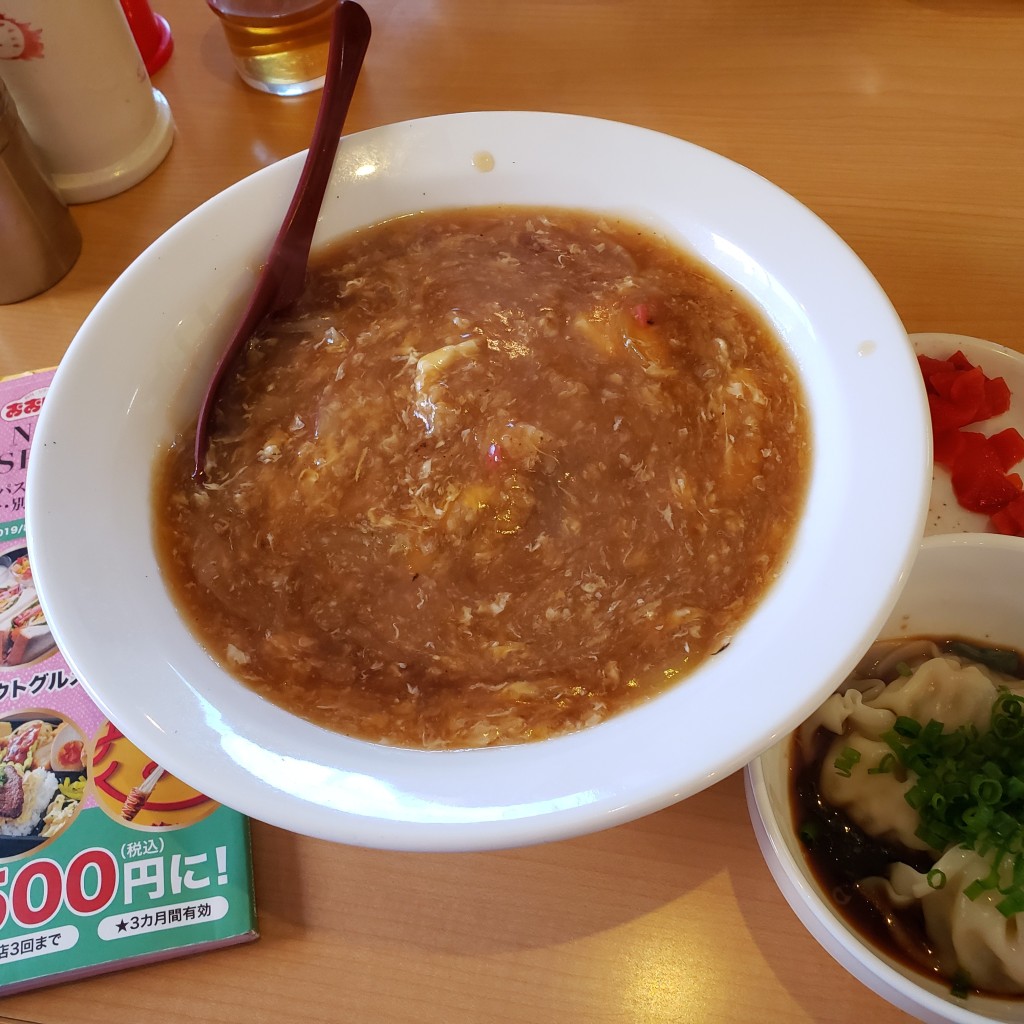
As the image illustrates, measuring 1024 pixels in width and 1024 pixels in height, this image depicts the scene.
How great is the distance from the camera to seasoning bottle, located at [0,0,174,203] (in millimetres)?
1251

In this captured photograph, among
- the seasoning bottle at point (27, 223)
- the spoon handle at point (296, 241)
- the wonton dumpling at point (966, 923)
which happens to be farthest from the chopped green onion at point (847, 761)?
the seasoning bottle at point (27, 223)

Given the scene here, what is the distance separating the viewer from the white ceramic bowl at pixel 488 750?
0.72 m

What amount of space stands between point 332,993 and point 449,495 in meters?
0.53

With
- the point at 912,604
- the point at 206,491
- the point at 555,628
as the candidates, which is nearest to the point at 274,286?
the point at 206,491

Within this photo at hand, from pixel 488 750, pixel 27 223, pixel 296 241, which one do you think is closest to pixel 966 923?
pixel 488 750

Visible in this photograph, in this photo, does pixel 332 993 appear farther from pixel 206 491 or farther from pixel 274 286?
pixel 274 286

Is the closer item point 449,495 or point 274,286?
point 449,495

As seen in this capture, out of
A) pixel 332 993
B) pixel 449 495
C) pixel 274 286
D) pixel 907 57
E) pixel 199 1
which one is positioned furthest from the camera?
pixel 199 1

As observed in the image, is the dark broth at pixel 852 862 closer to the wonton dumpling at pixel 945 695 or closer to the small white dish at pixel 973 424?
the wonton dumpling at pixel 945 695

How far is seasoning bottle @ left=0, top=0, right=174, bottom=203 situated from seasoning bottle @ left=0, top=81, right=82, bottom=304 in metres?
0.06

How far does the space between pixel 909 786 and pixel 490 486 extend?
1.85ft

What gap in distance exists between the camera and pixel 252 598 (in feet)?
3.00

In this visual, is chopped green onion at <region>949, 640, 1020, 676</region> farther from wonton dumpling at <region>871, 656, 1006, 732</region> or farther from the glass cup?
the glass cup

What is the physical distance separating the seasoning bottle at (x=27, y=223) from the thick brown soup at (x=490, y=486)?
510 mm
